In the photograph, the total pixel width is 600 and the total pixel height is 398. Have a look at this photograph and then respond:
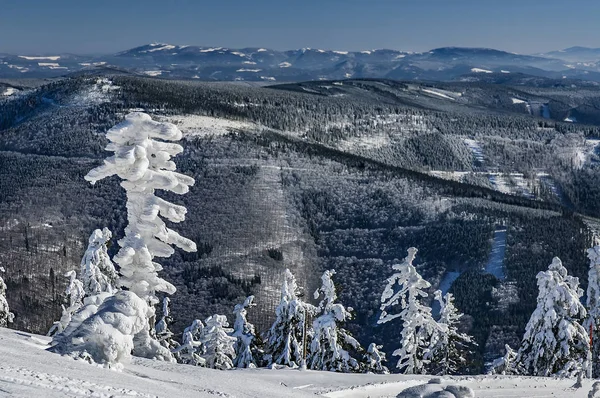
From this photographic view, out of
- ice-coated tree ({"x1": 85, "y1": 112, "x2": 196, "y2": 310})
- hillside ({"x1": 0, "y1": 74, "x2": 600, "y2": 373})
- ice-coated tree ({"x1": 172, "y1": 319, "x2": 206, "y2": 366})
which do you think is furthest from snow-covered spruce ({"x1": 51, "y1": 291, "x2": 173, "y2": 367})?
hillside ({"x1": 0, "y1": 74, "x2": 600, "y2": 373})

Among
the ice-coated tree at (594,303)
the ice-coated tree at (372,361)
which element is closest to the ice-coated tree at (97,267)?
the ice-coated tree at (372,361)

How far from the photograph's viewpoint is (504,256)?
148750 mm

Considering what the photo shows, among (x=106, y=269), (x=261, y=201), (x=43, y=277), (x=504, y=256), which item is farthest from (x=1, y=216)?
(x=106, y=269)

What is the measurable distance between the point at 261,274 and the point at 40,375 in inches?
5013

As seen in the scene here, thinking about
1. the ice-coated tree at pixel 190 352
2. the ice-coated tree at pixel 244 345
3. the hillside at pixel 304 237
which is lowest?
the hillside at pixel 304 237

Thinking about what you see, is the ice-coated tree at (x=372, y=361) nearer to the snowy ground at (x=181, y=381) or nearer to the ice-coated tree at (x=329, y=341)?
the ice-coated tree at (x=329, y=341)

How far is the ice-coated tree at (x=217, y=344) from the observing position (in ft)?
145

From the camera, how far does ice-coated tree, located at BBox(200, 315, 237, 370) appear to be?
145 feet

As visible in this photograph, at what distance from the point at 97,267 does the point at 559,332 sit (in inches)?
1234

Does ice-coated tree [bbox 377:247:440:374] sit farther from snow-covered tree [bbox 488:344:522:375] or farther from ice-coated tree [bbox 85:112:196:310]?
ice-coated tree [bbox 85:112:196:310]

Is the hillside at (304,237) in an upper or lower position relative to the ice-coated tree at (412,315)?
lower

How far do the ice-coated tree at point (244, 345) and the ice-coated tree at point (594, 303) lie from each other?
75.6 ft

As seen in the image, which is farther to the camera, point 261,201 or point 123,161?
point 261,201

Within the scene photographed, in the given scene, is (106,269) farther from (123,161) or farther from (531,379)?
(531,379)
